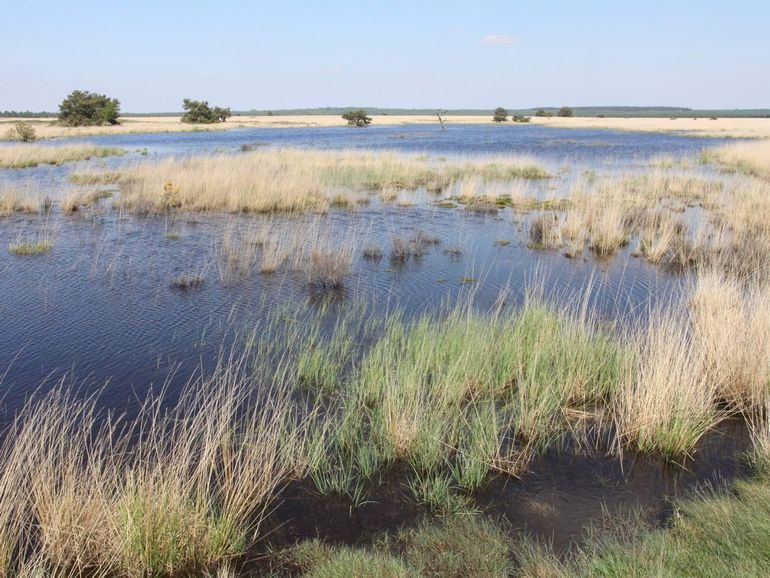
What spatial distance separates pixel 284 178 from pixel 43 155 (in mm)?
20199

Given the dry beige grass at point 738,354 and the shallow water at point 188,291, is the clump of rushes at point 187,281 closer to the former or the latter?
the shallow water at point 188,291

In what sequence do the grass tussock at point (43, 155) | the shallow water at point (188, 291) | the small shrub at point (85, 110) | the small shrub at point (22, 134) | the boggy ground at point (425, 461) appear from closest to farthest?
the boggy ground at point (425, 461) < the shallow water at point (188, 291) < the grass tussock at point (43, 155) < the small shrub at point (22, 134) < the small shrub at point (85, 110)

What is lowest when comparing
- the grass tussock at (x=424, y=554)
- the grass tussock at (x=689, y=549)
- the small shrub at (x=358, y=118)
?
the grass tussock at (x=424, y=554)

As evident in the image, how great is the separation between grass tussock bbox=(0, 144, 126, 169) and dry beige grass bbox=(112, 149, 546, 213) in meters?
9.38

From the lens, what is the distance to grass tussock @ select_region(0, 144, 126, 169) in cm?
3014

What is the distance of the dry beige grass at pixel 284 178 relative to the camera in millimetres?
19062

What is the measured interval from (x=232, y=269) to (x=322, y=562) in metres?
8.78

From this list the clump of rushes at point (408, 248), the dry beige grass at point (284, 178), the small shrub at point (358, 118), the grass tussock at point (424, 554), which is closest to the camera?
the grass tussock at point (424, 554)

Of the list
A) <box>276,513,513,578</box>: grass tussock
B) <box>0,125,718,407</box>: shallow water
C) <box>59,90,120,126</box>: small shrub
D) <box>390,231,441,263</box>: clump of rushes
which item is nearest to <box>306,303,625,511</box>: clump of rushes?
<box>276,513,513,578</box>: grass tussock

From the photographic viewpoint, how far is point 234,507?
14.2ft

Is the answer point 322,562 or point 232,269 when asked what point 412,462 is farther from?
point 232,269

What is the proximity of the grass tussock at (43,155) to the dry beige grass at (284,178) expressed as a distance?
9.38 metres

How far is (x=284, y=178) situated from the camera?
67.7 ft

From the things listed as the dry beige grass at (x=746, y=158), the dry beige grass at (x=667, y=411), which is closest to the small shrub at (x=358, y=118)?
the dry beige grass at (x=746, y=158)
